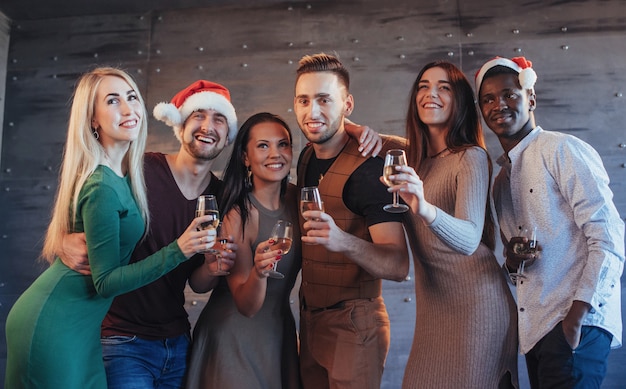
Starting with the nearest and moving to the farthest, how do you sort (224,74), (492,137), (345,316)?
(345,316), (492,137), (224,74)

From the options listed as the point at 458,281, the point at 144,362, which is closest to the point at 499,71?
the point at 458,281

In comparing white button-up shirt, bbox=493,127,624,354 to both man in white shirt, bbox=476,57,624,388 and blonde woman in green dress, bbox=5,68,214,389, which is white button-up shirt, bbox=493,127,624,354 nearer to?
man in white shirt, bbox=476,57,624,388

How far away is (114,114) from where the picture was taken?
7.43ft

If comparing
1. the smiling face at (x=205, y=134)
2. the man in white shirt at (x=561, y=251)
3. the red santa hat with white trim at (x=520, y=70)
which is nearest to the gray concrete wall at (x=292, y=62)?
the smiling face at (x=205, y=134)

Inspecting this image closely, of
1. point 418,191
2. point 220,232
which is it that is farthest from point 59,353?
point 418,191

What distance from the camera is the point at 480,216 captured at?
2.17 meters

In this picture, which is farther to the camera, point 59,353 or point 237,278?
point 237,278

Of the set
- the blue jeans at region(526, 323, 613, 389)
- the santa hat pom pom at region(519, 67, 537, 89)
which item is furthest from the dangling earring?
the blue jeans at region(526, 323, 613, 389)

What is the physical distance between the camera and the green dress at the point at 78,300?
6.69 ft

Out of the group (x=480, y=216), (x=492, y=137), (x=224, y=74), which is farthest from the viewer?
(x=224, y=74)

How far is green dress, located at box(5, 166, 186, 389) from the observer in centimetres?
204

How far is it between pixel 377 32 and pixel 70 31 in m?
2.59

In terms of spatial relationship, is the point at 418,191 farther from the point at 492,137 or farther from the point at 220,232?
the point at 492,137

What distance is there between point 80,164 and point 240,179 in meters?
0.66
